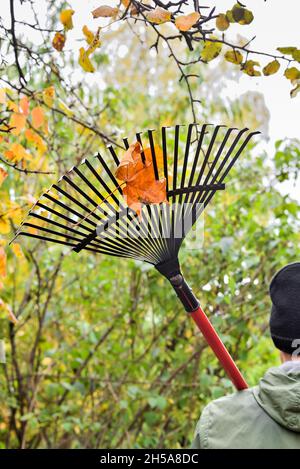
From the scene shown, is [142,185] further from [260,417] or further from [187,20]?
[260,417]

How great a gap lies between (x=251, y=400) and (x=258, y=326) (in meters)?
2.12

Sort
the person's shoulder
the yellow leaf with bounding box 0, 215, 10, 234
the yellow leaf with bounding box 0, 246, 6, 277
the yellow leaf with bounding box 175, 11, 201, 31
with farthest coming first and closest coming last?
1. the yellow leaf with bounding box 0, 215, 10, 234
2. the yellow leaf with bounding box 0, 246, 6, 277
3. the person's shoulder
4. the yellow leaf with bounding box 175, 11, 201, 31

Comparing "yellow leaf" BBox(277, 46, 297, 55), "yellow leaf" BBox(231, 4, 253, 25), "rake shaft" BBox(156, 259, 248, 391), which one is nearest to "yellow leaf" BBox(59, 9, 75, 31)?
"yellow leaf" BBox(231, 4, 253, 25)

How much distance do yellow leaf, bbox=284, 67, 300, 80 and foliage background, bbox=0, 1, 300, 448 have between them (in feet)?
5.30

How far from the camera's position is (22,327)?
3719mm

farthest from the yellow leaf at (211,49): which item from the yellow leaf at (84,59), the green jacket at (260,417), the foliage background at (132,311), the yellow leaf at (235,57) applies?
the foliage background at (132,311)

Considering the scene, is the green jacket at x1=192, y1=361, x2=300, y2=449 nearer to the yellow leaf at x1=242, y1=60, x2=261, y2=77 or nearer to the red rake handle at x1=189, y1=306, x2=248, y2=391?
the red rake handle at x1=189, y1=306, x2=248, y2=391

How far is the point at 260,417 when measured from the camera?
1377 millimetres

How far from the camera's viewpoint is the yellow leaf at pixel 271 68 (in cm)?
145

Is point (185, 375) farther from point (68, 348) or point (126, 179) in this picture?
point (126, 179)

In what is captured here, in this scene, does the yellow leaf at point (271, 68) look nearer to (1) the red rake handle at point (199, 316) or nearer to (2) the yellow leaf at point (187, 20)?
(2) the yellow leaf at point (187, 20)

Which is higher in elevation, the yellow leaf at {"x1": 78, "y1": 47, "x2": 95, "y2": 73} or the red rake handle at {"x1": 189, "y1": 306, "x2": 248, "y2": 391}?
the yellow leaf at {"x1": 78, "y1": 47, "x2": 95, "y2": 73}

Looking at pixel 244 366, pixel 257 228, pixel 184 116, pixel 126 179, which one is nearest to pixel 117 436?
pixel 244 366

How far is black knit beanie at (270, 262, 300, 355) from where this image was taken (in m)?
1.42
